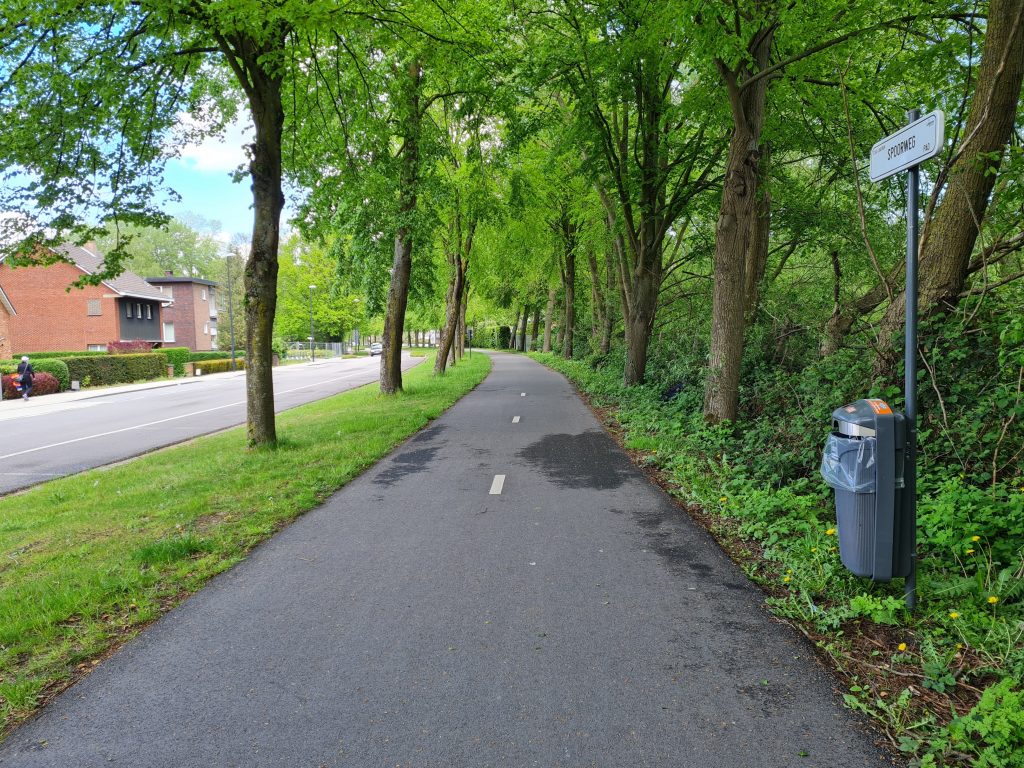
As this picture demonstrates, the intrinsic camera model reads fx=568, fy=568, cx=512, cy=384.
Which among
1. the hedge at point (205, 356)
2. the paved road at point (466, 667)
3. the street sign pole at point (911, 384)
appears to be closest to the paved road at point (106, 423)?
the paved road at point (466, 667)

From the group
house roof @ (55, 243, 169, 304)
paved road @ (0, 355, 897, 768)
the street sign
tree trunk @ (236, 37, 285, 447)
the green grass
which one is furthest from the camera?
house roof @ (55, 243, 169, 304)

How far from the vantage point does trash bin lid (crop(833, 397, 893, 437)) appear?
3.38m

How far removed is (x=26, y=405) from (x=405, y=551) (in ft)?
73.6

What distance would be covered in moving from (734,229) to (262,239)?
729cm

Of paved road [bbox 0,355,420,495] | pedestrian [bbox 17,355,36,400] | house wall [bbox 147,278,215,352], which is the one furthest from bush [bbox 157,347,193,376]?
house wall [bbox 147,278,215,352]

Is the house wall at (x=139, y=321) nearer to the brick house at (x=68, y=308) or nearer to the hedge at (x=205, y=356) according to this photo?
the brick house at (x=68, y=308)

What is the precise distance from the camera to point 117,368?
29.3m

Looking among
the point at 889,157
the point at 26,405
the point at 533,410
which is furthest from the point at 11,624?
the point at 26,405

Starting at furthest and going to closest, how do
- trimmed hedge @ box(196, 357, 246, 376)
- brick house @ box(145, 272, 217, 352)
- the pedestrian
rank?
brick house @ box(145, 272, 217, 352), trimmed hedge @ box(196, 357, 246, 376), the pedestrian

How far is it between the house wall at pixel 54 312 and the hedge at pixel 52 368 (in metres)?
17.0

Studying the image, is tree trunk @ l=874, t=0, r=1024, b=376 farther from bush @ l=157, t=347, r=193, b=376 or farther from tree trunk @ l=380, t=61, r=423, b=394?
bush @ l=157, t=347, r=193, b=376

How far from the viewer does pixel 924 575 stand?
12.3 ft

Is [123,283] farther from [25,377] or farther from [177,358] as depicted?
[25,377]

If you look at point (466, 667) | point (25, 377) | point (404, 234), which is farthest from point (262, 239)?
point (25, 377)
